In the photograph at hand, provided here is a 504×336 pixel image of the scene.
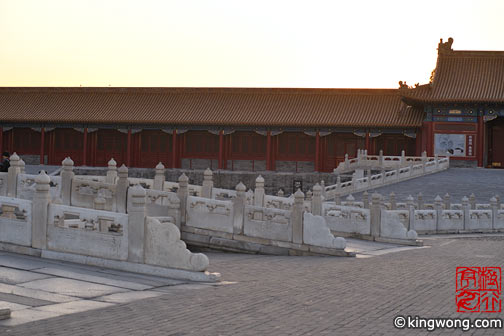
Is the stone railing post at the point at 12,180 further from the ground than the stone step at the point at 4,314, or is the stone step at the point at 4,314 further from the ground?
the stone railing post at the point at 12,180

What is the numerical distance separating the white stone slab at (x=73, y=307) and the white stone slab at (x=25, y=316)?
113mm

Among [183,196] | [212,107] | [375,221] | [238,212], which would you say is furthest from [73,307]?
[212,107]

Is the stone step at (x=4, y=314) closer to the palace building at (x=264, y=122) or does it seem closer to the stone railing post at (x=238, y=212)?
the stone railing post at (x=238, y=212)

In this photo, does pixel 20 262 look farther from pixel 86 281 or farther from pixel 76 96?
pixel 76 96

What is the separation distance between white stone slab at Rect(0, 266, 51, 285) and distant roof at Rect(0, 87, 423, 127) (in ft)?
108

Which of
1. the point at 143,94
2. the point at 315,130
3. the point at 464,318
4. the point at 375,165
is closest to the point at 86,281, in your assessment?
the point at 464,318

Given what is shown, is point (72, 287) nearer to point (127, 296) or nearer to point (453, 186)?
point (127, 296)

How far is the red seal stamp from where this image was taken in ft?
29.1

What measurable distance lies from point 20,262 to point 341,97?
35347mm

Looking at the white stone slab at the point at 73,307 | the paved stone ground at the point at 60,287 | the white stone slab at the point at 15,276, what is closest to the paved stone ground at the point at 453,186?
the paved stone ground at the point at 60,287

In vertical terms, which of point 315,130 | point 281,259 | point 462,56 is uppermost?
point 462,56

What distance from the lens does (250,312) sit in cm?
835

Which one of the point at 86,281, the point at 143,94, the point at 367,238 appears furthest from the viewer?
the point at 143,94

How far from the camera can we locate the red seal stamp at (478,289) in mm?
8875
